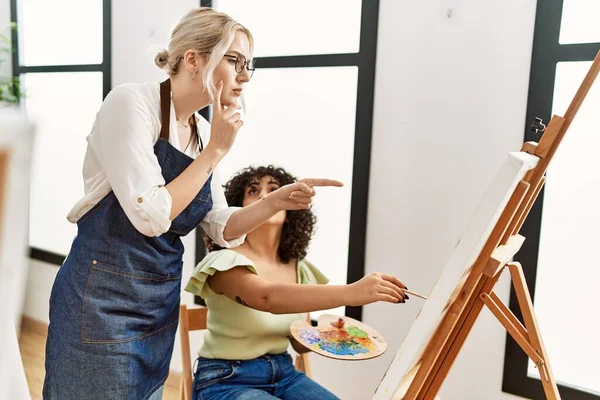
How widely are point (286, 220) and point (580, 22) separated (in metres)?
1.13

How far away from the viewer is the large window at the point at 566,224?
1610 mm

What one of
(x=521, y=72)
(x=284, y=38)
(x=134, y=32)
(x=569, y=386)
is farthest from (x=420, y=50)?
(x=134, y=32)

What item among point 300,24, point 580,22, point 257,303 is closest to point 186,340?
point 257,303

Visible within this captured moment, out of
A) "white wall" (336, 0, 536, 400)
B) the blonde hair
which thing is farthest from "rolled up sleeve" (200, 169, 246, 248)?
"white wall" (336, 0, 536, 400)

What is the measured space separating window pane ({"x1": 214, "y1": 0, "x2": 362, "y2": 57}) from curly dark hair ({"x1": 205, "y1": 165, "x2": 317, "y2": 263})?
2.28ft

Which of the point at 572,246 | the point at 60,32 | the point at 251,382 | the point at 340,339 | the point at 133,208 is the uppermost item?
the point at 60,32

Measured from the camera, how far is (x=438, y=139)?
1.79 meters

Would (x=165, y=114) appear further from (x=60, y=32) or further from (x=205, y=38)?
(x=60, y=32)

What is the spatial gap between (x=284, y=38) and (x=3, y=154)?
2.08 m

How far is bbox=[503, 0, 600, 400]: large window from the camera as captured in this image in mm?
1610

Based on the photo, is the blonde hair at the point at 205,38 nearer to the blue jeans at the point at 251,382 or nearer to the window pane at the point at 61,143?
the blue jeans at the point at 251,382

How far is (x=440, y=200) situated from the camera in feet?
5.92

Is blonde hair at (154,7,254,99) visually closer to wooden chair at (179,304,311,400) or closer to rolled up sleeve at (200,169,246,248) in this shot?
rolled up sleeve at (200,169,246,248)

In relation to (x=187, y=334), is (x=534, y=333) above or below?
above
